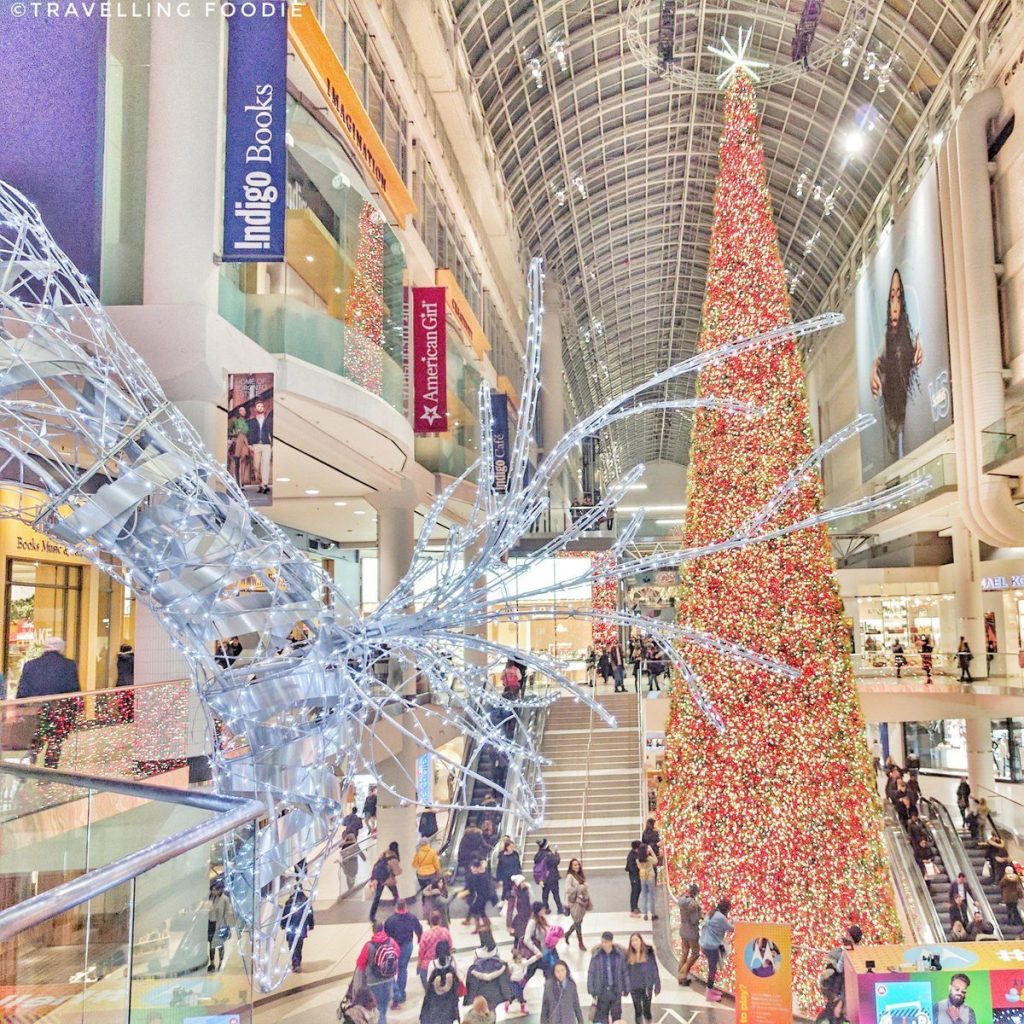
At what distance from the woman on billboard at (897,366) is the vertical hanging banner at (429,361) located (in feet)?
36.4

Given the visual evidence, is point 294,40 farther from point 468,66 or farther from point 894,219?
point 894,219

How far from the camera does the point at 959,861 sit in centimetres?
1395

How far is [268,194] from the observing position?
26.1 feet

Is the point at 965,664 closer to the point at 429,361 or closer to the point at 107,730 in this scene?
the point at 429,361

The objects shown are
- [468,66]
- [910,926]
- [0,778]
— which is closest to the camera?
[0,778]

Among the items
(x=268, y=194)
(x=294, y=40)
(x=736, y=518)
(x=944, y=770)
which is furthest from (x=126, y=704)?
(x=944, y=770)

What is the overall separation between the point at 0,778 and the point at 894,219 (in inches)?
937

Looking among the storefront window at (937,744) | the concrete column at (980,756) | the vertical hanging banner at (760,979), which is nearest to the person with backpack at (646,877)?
the vertical hanging banner at (760,979)

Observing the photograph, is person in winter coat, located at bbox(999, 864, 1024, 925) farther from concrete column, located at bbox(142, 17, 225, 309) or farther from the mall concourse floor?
concrete column, located at bbox(142, 17, 225, 309)

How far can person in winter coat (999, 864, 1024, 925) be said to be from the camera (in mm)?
11906

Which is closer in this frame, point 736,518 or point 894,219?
point 736,518

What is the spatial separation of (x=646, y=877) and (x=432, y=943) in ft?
14.3

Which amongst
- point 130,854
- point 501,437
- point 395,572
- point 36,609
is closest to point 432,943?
point 36,609

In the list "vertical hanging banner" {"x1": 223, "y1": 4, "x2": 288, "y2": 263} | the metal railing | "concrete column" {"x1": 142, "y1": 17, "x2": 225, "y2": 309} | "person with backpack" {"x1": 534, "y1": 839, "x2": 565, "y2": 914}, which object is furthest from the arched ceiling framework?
the metal railing
